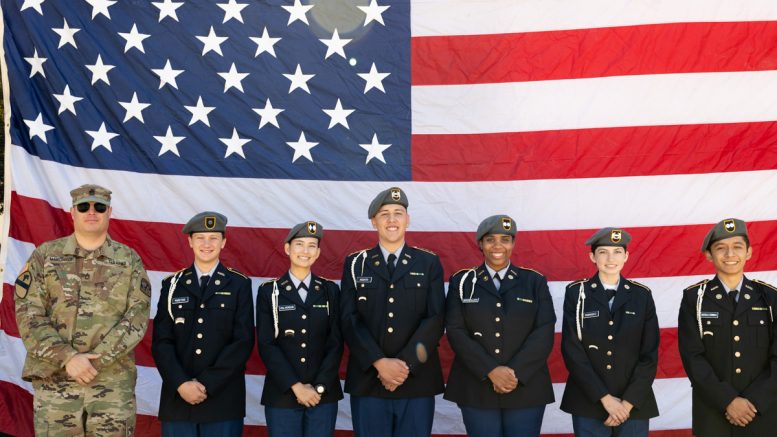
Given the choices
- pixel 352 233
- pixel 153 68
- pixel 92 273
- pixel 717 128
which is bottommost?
pixel 92 273

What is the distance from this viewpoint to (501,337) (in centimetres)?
388

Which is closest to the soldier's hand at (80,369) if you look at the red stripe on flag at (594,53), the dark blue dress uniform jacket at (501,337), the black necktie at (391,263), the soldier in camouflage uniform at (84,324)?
the soldier in camouflage uniform at (84,324)

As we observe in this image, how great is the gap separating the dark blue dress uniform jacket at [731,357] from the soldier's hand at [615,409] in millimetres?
399

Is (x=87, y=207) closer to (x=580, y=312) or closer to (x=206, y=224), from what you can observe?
(x=206, y=224)

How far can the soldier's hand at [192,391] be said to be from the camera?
12.4ft

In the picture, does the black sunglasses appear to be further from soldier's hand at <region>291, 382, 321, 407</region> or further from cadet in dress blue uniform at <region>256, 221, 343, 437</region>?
soldier's hand at <region>291, 382, 321, 407</region>

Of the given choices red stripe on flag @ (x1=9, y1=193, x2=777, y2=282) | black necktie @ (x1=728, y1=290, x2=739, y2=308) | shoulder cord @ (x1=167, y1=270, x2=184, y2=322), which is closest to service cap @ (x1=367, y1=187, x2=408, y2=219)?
red stripe on flag @ (x1=9, y1=193, x2=777, y2=282)

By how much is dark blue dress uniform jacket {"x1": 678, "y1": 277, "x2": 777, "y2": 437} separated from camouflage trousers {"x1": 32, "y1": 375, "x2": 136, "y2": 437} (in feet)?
9.52

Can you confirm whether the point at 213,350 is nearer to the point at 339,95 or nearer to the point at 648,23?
the point at 339,95

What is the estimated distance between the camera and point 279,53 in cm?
503

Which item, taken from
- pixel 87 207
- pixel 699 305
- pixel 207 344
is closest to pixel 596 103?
pixel 699 305

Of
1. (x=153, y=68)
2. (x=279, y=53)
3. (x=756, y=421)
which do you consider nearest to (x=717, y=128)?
(x=756, y=421)

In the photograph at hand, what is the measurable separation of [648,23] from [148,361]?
3929 mm

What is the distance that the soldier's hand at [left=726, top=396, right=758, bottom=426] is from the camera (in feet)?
11.7
